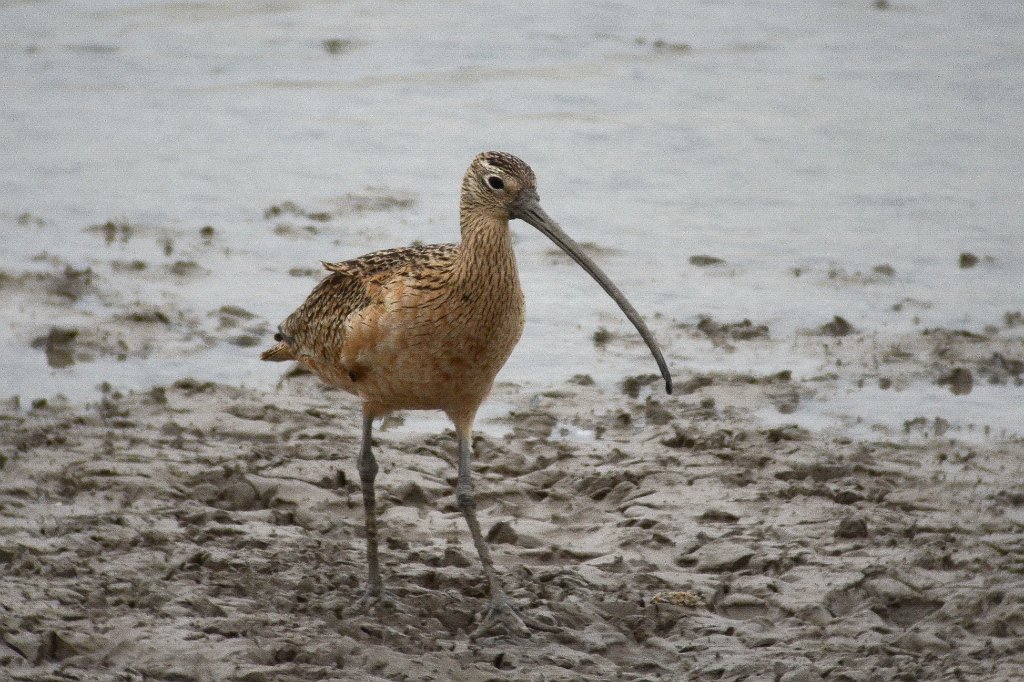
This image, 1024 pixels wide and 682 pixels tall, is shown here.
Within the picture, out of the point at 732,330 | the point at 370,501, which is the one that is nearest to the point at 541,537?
the point at 370,501

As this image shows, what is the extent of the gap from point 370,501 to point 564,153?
684cm

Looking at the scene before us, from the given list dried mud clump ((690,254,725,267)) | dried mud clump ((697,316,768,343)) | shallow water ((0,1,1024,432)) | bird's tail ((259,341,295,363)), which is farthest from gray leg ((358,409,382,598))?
dried mud clump ((690,254,725,267))

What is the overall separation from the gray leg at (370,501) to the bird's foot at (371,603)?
10 millimetres

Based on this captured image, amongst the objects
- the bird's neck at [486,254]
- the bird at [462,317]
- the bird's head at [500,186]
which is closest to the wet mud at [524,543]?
the bird at [462,317]

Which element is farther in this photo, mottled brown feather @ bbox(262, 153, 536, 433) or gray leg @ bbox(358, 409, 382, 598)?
gray leg @ bbox(358, 409, 382, 598)

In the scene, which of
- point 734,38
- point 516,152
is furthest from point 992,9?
point 516,152

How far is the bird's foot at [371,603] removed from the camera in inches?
221

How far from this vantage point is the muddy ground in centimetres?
525

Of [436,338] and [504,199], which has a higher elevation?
[504,199]

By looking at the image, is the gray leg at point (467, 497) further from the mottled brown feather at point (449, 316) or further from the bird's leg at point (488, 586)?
the mottled brown feather at point (449, 316)

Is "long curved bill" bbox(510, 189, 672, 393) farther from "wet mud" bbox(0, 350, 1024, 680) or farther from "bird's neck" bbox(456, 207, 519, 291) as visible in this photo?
"wet mud" bbox(0, 350, 1024, 680)

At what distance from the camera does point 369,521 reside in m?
5.92

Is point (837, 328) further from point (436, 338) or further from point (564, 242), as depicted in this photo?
point (436, 338)

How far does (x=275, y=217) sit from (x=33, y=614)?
5.70 meters
